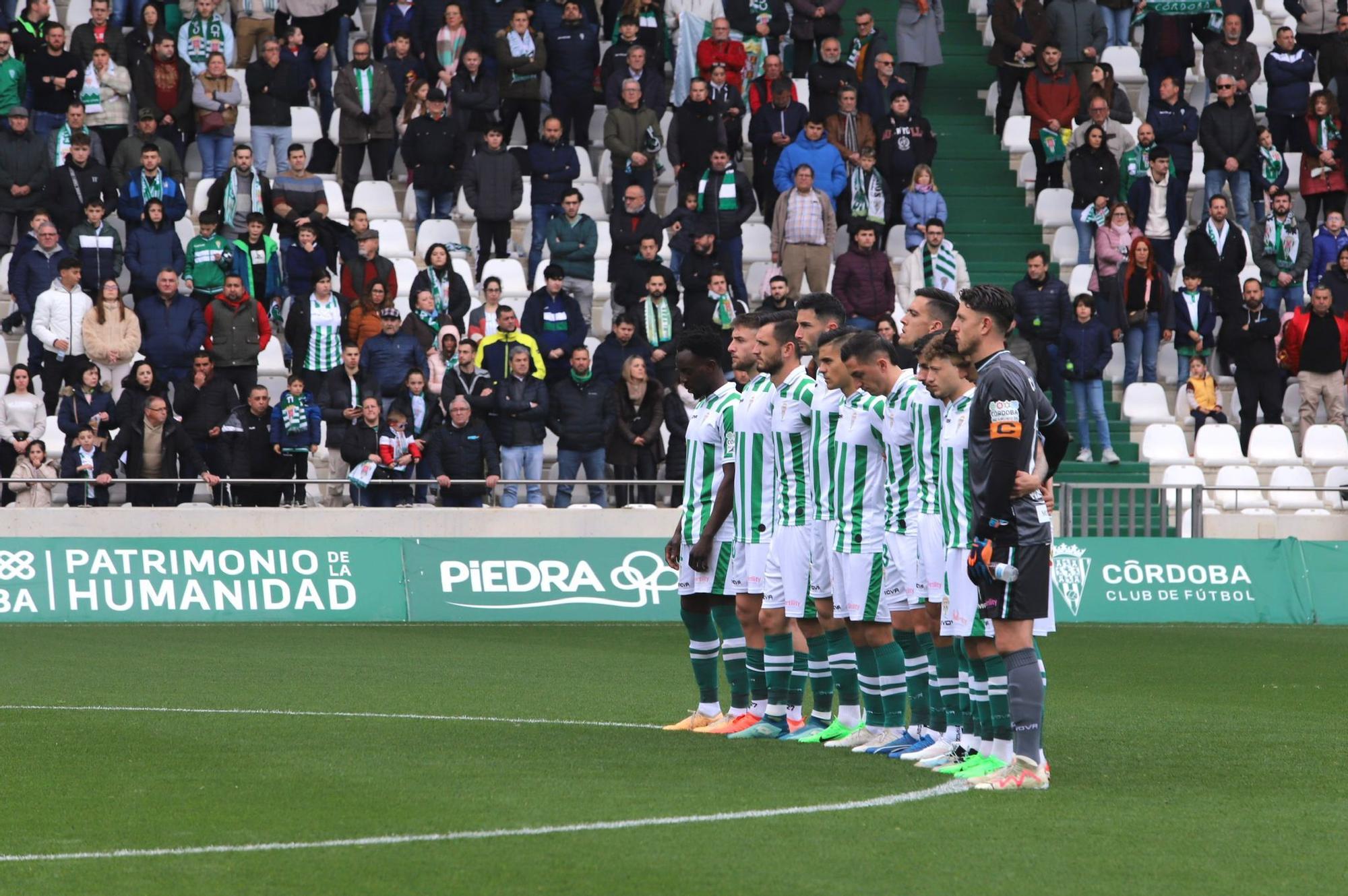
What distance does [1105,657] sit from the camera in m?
18.6

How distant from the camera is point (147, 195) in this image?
24844mm

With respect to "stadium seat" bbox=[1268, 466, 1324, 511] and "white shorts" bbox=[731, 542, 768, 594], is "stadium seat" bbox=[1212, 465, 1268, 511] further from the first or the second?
"white shorts" bbox=[731, 542, 768, 594]

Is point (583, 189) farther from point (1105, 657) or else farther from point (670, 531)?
point (1105, 657)

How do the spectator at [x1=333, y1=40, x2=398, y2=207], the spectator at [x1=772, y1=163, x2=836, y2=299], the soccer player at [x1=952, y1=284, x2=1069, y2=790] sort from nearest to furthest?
the soccer player at [x1=952, y1=284, x2=1069, y2=790] → the spectator at [x1=772, y1=163, x2=836, y2=299] → the spectator at [x1=333, y1=40, x2=398, y2=207]

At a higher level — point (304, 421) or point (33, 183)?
point (33, 183)

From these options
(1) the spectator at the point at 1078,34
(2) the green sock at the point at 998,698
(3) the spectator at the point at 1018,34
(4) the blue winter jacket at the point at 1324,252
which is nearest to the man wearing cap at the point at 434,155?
(1) the spectator at the point at 1078,34

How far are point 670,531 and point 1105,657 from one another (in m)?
6.99

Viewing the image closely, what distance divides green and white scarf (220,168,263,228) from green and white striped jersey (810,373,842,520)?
1537cm

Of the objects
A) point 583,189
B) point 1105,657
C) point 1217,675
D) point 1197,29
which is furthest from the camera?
point 1197,29

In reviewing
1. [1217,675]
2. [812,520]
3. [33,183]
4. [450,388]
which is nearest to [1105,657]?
[1217,675]

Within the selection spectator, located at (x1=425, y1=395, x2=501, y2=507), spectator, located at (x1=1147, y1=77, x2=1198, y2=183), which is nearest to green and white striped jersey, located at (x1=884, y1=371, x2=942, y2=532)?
spectator, located at (x1=425, y1=395, x2=501, y2=507)

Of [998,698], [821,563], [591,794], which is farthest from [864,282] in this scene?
[591,794]

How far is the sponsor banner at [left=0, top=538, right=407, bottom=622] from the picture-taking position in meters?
22.3

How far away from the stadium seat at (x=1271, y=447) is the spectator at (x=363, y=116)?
41.9ft
